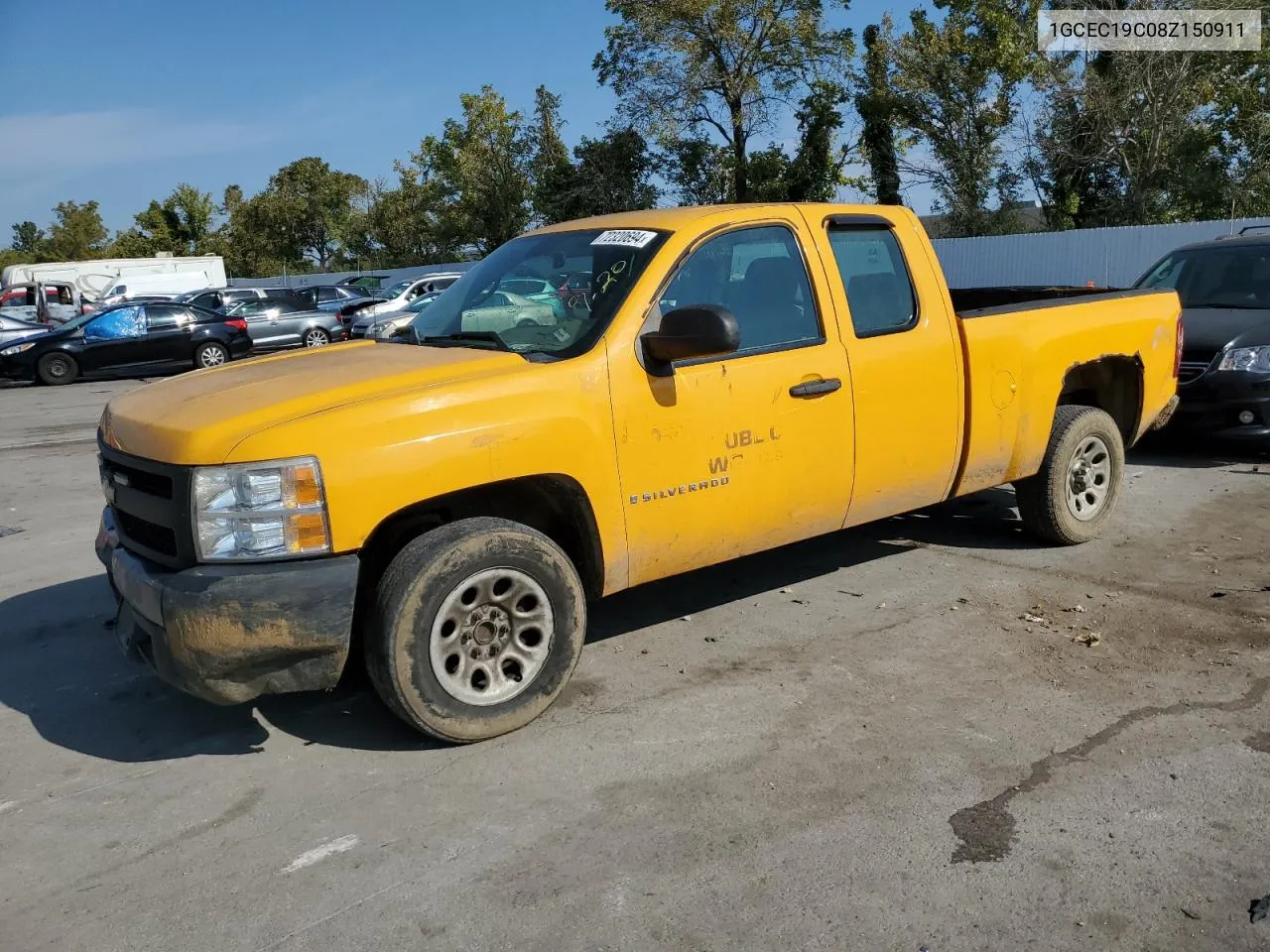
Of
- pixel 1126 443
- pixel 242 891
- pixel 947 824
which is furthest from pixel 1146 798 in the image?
pixel 1126 443

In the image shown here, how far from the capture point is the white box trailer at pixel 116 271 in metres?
37.3

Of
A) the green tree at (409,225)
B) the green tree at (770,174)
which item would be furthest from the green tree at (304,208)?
the green tree at (770,174)

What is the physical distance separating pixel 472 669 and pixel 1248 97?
34029mm

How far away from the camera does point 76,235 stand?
257 feet

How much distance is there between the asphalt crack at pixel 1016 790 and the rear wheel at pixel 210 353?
68.0ft

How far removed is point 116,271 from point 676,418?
38763 mm

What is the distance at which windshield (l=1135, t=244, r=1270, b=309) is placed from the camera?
9.17 meters

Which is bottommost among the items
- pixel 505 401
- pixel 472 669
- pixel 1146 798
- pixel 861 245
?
pixel 1146 798

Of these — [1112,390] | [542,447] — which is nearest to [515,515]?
[542,447]

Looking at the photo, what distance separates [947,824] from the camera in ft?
11.1

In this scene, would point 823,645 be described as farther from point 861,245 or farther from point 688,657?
point 861,245

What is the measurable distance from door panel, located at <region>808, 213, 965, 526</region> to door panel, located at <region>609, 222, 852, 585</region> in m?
0.15

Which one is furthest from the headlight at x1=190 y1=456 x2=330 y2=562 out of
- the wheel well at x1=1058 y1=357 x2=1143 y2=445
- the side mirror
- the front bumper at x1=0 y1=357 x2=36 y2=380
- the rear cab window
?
the front bumper at x1=0 y1=357 x2=36 y2=380

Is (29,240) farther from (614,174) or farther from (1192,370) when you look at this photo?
(1192,370)
